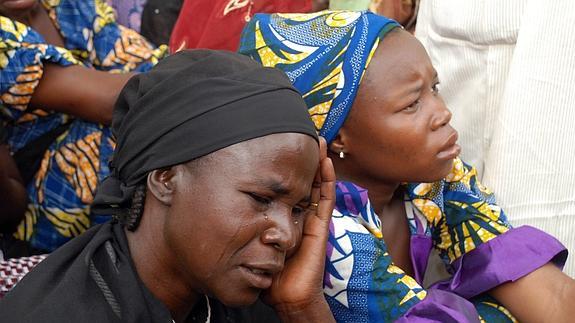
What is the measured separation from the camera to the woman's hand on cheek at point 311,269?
2139 millimetres

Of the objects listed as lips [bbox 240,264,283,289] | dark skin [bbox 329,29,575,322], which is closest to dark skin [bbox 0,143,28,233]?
dark skin [bbox 329,29,575,322]

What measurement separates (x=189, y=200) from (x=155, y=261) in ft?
0.65

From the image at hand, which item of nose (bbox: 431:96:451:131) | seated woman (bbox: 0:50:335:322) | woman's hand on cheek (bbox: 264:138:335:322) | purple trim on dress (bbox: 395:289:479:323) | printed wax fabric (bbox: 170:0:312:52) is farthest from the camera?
printed wax fabric (bbox: 170:0:312:52)

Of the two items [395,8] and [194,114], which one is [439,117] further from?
[395,8]

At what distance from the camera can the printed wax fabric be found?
3.47 meters

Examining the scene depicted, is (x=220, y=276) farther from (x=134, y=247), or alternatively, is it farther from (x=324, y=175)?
(x=324, y=175)

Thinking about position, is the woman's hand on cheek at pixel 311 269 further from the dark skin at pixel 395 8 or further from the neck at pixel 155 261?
the dark skin at pixel 395 8

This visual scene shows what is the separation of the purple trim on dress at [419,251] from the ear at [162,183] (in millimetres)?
1062

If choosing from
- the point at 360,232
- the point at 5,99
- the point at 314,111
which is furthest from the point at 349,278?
the point at 5,99

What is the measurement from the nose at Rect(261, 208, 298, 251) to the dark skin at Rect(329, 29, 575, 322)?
606 millimetres

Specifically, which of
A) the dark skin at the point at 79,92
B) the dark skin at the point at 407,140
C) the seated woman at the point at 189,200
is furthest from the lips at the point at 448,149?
the dark skin at the point at 79,92

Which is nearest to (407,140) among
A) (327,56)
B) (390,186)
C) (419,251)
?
(390,186)

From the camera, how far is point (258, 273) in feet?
6.31

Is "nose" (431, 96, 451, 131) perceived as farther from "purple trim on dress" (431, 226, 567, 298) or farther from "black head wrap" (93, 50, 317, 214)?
"black head wrap" (93, 50, 317, 214)
